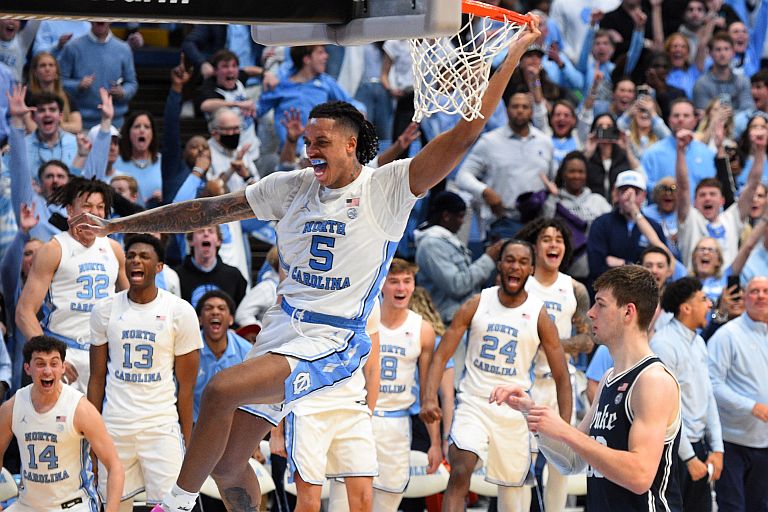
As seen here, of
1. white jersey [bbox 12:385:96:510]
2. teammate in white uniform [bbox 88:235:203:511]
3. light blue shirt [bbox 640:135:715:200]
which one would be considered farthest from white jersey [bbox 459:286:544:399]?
light blue shirt [bbox 640:135:715:200]

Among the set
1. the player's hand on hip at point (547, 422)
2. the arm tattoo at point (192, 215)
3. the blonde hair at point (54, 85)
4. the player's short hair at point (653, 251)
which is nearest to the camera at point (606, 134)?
the player's short hair at point (653, 251)

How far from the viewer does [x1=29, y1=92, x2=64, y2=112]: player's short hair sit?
445 inches

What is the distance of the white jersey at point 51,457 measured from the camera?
8.33 m

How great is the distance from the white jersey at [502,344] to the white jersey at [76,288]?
2.71 metres

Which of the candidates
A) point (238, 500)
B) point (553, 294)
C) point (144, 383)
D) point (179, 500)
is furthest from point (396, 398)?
point (179, 500)

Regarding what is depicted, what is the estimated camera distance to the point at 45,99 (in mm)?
11320

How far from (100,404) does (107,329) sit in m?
0.54

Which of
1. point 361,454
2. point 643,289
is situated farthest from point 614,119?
point 643,289

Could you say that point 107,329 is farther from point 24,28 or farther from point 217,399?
point 24,28

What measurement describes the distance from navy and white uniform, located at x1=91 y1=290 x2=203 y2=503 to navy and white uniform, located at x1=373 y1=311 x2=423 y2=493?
1.47 m

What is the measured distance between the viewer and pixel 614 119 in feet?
43.8

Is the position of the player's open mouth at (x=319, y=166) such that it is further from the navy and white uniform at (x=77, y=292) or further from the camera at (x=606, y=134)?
the camera at (x=606, y=134)

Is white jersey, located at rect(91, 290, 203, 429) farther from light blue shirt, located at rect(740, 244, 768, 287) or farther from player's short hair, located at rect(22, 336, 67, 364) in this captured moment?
light blue shirt, located at rect(740, 244, 768, 287)

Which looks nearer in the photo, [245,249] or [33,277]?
[33,277]
